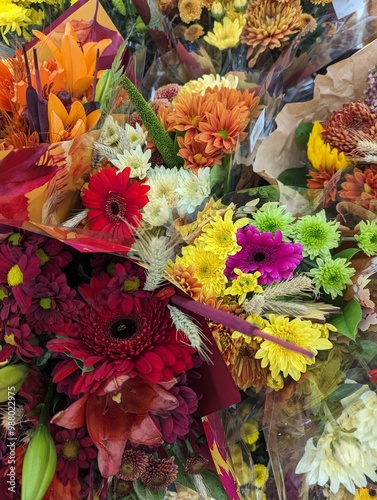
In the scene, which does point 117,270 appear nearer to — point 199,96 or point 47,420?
point 47,420

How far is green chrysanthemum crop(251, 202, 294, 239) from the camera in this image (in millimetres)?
685

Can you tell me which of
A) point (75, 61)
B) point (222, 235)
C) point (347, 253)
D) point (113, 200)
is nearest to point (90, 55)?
point (75, 61)

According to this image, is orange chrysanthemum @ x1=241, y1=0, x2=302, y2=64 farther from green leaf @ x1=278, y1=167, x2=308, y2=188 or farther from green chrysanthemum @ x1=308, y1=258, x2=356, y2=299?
green chrysanthemum @ x1=308, y1=258, x2=356, y2=299

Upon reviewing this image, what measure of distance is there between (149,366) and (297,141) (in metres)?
0.47

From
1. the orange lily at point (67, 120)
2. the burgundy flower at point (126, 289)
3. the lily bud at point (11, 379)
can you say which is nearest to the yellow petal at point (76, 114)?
the orange lily at point (67, 120)

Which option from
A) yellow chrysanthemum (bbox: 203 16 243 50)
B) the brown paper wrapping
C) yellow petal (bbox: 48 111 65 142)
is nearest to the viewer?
yellow petal (bbox: 48 111 65 142)

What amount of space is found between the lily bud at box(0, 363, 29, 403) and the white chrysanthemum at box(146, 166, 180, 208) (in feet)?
0.96

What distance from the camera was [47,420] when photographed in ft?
2.29

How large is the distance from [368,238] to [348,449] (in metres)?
0.27

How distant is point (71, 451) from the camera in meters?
0.68

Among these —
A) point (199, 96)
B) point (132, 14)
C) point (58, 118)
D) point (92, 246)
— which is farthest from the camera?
point (132, 14)

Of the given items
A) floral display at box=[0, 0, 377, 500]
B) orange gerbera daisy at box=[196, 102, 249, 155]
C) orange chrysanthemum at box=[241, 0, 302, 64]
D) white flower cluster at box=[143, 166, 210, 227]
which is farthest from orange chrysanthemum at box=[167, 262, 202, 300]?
orange chrysanthemum at box=[241, 0, 302, 64]

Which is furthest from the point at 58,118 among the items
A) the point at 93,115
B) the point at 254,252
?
the point at 254,252

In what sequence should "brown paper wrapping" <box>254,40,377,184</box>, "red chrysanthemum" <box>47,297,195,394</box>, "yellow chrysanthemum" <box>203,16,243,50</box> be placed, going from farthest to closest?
"yellow chrysanthemum" <box>203,16,243,50</box>
"brown paper wrapping" <box>254,40,377,184</box>
"red chrysanthemum" <box>47,297,195,394</box>
